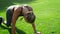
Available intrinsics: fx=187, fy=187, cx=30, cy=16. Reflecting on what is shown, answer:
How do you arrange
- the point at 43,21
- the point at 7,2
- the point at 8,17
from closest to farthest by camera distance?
the point at 8,17 → the point at 43,21 → the point at 7,2

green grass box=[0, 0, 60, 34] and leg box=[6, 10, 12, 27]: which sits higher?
leg box=[6, 10, 12, 27]

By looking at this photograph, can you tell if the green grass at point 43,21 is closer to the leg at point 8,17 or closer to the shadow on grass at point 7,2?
the shadow on grass at point 7,2

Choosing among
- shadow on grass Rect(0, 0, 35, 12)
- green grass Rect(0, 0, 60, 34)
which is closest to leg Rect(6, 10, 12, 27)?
green grass Rect(0, 0, 60, 34)

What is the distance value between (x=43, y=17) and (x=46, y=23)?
764 mm

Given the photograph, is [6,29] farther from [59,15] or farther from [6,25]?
[59,15]

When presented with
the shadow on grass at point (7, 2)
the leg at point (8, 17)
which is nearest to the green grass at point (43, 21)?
the shadow on grass at point (7, 2)

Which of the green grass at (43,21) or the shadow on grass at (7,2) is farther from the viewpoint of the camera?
the shadow on grass at (7,2)

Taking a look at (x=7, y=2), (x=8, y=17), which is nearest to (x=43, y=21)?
(x=8, y=17)

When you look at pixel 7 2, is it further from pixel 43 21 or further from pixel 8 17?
pixel 8 17

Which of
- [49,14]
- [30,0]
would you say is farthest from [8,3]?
[49,14]

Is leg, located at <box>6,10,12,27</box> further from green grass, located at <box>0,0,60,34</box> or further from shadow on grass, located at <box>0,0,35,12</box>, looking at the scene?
shadow on grass, located at <box>0,0,35,12</box>

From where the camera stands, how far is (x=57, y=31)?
5293 millimetres

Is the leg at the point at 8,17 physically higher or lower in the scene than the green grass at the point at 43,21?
higher

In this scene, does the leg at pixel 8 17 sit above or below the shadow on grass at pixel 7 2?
above
